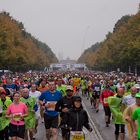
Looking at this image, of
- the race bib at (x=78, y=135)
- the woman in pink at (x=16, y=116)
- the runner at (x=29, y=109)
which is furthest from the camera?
the runner at (x=29, y=109)

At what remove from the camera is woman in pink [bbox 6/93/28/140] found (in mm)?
13078

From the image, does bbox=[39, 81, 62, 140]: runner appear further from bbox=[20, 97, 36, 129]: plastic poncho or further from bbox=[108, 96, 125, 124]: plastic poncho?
bbox=[108, 96, 125, 124]: plastic poncho

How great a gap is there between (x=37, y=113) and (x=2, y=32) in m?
58.3

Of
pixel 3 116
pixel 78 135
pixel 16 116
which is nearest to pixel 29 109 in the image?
pixel 3 116

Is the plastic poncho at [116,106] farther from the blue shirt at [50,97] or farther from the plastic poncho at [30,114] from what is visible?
the plastic poncho at [30,114]

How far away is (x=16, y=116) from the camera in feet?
43.0

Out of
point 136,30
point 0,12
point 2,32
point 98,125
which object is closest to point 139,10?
point 136,30

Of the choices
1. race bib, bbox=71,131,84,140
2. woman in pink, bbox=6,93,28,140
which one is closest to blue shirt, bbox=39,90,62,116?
woman in pink, bbox=6,93,28,140

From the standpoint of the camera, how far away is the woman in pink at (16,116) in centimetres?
1308

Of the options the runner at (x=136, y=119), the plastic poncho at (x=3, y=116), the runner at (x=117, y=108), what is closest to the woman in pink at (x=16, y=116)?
the plastic poncho at (x=3, y=116)

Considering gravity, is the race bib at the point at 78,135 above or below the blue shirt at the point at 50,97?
below

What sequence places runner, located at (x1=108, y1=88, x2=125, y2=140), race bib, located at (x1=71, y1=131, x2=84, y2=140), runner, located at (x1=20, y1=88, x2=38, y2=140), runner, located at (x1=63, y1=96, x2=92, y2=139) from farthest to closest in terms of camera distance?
1. runner, located at (x1=20, y1=88, x2=38, y2=140)
2. runner, located at (x1=108, y1=88, x2=125, y2=140)
3. runner, located at (x1=63, y1=96, x2=92, y2=139)
4. race bib, located at (x1=71, y1=131, x2=84, y2=140)

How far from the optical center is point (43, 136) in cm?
1848

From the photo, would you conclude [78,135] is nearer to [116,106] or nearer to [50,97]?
[50,97]
